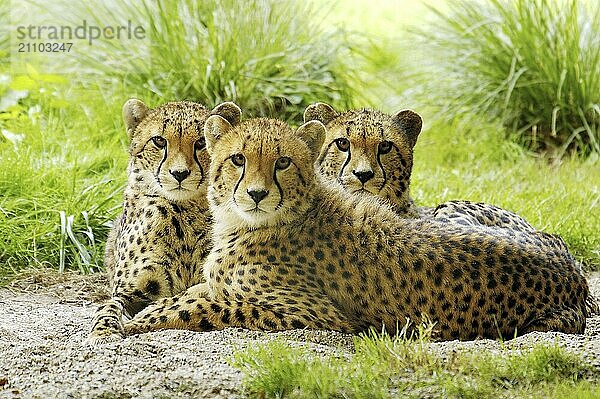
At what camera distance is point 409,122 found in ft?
17.6

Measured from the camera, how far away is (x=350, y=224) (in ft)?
14.7

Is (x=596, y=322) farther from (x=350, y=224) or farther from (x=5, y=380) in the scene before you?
(x=5, y=380)

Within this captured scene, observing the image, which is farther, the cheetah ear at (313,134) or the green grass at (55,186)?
the green grass at (55,186)

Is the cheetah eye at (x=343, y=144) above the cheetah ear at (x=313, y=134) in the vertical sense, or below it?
below

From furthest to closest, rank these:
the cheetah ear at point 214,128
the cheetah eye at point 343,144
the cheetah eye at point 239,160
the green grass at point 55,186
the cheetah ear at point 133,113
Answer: the green grass at point 55,186, the cheetah eye at point 343,144, the cheetah ear at point 133,113, the cheetah ear at point 214,128, the cheetah eye at point 239,160

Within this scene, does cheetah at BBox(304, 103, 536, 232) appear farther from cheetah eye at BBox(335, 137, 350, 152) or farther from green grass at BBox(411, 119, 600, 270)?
green grass at BBox(411, 119, 600, 270)

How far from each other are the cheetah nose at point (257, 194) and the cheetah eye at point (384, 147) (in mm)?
1056

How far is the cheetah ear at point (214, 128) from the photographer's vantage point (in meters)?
4.51

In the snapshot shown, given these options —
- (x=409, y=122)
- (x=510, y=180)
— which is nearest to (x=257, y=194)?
(x=409, y=122)

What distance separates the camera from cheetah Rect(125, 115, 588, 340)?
169 inches

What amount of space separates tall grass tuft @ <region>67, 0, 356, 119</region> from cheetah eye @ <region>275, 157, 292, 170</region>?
3.79 meters

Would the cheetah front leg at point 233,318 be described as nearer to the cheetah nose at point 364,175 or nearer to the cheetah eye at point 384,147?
the cheetah nose at point 364,175

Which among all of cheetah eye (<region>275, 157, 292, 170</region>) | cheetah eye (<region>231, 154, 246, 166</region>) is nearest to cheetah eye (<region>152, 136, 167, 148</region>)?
cheetah eye (<region>231, 154, 246, 166</region>)

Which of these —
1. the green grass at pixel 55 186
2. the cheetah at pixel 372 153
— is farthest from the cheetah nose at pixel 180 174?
the green grass at pixel 55 186
